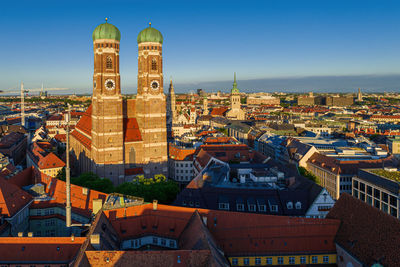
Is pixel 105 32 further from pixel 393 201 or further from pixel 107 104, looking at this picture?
pixel 393 201

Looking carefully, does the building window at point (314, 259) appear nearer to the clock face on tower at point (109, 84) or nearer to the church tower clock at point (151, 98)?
the church tower clock at point (151, 98)

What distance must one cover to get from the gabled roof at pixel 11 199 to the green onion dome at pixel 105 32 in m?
40.8

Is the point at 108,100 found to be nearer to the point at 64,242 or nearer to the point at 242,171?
the point at 242,171

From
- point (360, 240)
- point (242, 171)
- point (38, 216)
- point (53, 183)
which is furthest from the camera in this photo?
point (242, 171)

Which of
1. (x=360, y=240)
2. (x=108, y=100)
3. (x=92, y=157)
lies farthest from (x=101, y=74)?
(x=360, y=240)

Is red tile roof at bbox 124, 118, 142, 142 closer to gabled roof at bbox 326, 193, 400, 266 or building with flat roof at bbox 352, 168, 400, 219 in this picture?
building with flat roof at bbox 352, 168, 400, 219

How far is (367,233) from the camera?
40.3 m

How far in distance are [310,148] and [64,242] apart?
74163 mm

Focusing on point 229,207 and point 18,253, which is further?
point 229,207

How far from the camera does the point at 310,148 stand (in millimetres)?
100812

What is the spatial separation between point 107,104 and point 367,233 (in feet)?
208

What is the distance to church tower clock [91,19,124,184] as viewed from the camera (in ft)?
283

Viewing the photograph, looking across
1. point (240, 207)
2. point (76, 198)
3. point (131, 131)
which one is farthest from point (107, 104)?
point (240, 207)

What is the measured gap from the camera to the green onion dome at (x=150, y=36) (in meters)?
91.0
